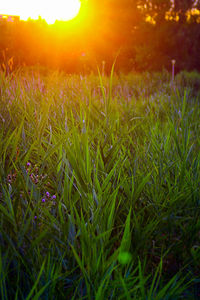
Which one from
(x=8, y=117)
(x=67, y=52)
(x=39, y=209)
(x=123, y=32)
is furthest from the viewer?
(x=123, y=32)

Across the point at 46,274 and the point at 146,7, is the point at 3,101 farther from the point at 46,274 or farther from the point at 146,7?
the point at 146,7

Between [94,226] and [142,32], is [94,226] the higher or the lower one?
the higher one

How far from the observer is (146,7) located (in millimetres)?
24531

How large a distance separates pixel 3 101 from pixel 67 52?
17.0 meters

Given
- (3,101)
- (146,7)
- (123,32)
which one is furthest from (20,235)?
(146,7)

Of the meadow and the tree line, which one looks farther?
the tree line

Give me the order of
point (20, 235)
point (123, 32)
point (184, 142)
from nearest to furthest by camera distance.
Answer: point (20, 235) → point (184, 142) → point (123, 32)

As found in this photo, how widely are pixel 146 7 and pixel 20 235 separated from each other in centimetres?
2530

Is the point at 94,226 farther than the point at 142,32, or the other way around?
the point at 142,32

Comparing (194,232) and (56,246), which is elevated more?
(56,246)

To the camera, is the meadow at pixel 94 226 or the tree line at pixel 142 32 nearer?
the meadow at pixel 94 226

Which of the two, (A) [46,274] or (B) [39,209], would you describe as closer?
(A) [46,274]

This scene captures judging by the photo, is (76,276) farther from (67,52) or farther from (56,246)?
(67,52)

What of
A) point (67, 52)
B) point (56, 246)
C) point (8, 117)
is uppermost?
point (8, 117)
